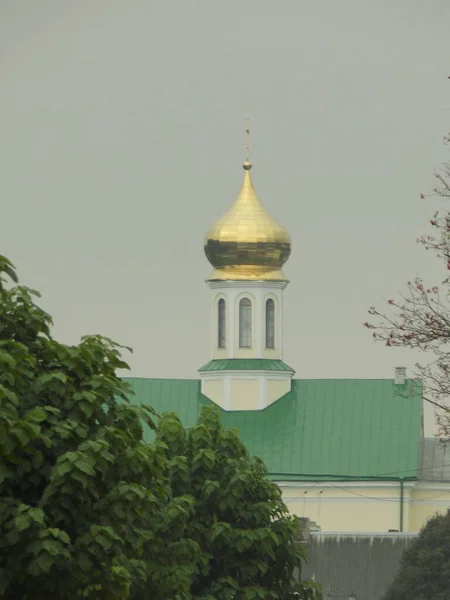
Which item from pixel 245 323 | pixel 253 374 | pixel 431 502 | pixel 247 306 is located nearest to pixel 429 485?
pixel 431 502

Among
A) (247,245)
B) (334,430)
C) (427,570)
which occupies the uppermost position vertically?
(247,245)

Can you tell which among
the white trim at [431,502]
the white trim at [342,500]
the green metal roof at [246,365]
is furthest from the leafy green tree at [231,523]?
the green metal roof at [246,365]

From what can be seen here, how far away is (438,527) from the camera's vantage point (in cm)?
3734

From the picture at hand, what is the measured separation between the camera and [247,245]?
198ft

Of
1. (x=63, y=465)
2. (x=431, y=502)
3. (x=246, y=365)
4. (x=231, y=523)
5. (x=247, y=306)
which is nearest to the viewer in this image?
(x=63, y=465)

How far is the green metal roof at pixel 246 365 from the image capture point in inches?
2447

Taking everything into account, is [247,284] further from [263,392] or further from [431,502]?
[431,502]

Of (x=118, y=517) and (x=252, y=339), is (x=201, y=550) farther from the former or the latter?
(x=252, y=339)

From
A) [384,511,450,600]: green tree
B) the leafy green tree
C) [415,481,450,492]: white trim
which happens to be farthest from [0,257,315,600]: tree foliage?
[415,481,450,492]: white trim

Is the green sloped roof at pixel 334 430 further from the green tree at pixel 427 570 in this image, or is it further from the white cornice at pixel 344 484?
the green tree at pixel 427 570

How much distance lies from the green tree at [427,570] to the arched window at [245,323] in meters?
24.5

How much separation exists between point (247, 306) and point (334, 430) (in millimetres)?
4078

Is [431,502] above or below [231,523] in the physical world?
above

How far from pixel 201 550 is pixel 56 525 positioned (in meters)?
10.2
